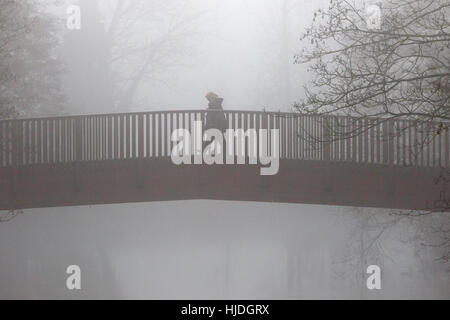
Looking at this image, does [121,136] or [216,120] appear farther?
[121,136]

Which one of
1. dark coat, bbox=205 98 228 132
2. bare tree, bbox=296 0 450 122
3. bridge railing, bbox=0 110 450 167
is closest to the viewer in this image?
bare tree, bbox=296 0 450 122

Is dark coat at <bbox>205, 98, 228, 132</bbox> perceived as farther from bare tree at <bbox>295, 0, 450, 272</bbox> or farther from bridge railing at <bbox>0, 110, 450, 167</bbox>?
bare tree at <bbox>295, 0, 450, 272</bbox>

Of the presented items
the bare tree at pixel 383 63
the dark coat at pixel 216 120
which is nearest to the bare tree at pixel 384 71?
the bare tree at pixel 383 63

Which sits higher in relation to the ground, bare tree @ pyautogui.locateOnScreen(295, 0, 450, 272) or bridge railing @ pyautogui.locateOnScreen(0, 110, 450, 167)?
bare tree @ pyautogui.locateOnScreen(295, 0, 450, 272)

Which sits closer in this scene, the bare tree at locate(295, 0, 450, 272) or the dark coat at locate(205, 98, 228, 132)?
the bare tree at locate(295, 0, 450, 272)

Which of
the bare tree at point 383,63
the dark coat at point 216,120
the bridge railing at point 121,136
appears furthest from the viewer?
the bridge railing at point 121,136

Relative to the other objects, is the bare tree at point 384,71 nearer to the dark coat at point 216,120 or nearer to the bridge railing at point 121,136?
A: the bridge railing at point 121,136

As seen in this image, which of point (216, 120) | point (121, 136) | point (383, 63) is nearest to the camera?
point (383, 63)

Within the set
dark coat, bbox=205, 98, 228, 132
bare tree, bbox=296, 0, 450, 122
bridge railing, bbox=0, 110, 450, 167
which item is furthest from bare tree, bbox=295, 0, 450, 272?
dark coat, bbox=205, 98, 228, 132

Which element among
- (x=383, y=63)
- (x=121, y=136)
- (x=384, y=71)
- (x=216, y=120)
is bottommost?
(x=121, y=136)

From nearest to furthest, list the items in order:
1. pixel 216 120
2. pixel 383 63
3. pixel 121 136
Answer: pixel 383 63
pixel 216 120
pixel 121 136

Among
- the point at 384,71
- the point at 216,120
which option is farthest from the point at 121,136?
the point at 384,71

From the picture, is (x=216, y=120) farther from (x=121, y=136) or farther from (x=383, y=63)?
(x=383, y=63)
